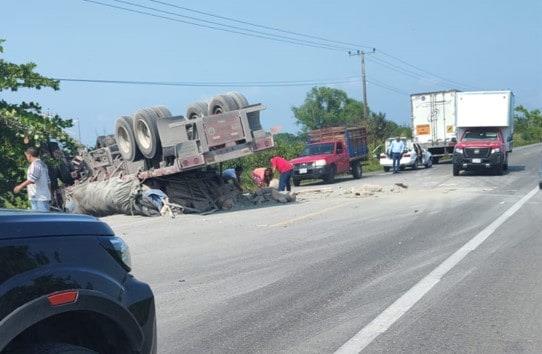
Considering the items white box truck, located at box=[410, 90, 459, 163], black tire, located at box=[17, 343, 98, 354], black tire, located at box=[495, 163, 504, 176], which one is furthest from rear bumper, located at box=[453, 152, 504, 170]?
black tire, located at box=[17, 343, 98, 354]

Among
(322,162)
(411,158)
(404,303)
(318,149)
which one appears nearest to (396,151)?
(411,158)

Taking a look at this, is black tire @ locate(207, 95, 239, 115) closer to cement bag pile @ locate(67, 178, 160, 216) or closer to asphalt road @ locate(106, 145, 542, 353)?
cement bag pile @ locate(67, 178, 160, 216)

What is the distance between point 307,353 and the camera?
530 cm

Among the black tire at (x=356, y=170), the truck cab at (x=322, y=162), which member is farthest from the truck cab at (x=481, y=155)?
the truck cab at (x=322, y=162)

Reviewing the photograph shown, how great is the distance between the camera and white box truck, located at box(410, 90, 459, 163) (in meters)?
37.2

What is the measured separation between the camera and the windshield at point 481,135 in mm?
29781

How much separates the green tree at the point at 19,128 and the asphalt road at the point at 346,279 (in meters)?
2.48

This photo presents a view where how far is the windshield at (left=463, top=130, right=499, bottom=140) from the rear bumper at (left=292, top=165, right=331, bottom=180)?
6.76m

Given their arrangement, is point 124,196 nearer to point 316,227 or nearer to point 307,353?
point 316,227

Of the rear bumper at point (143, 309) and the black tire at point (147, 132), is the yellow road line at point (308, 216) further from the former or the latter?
the rear bumper at point (143, 309)

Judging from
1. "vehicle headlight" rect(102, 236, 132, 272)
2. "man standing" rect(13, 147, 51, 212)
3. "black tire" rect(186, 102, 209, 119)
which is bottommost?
"man standing" rect(13, 147, 51, 212)

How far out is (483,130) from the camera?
30.5 meters

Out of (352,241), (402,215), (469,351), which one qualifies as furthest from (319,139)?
(469,351)

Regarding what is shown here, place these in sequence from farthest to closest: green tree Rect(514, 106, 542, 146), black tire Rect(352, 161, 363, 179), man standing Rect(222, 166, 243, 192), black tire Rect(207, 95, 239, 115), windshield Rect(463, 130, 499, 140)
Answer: green tree Rect(514, 106, 542, 146) < black tire Rect(352, 161, 363, 179) < windshield Rect(463, 130, 499, 140) < man standing Rect(222, 166, 243, 192) < black tire Rect(207, 95, 239, 115)
